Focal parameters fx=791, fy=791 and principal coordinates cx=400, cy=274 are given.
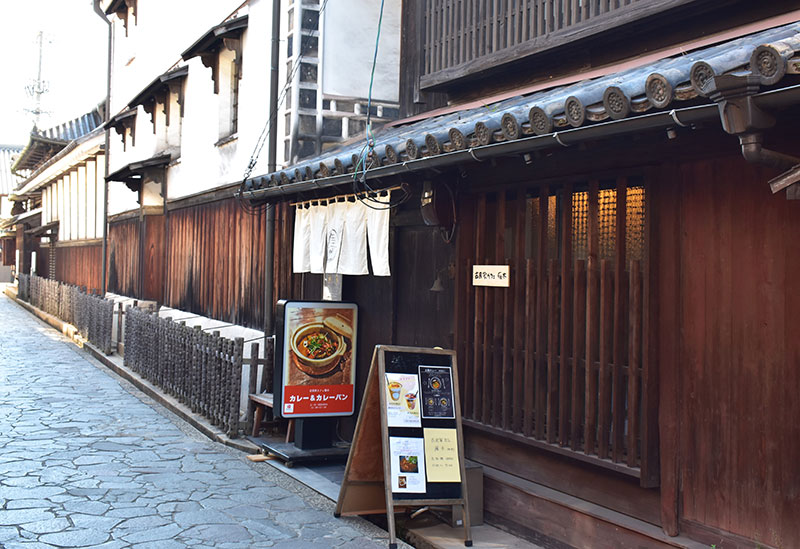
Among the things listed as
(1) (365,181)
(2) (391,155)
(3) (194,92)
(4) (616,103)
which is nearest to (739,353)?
(4) (616,103)

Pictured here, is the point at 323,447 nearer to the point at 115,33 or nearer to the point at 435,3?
the point at 435,3

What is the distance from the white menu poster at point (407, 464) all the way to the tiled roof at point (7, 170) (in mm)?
67748

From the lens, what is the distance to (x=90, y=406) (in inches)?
567

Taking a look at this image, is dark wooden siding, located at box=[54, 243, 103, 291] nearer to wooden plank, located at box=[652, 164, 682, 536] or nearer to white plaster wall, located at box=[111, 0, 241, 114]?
white plaster wall, located at box=[111, 0, 241, 114]

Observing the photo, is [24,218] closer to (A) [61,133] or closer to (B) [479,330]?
(A) [61,133]

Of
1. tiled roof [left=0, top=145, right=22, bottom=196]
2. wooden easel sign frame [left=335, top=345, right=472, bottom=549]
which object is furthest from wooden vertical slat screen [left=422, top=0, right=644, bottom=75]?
tiled roof [left=0, top=145, right=22, bottom=196]

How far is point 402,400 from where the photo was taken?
25.1ft

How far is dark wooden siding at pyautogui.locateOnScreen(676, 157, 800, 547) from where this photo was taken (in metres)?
5.32

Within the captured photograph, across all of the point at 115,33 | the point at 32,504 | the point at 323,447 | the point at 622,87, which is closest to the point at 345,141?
the point at 323,447

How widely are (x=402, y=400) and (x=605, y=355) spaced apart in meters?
2.05

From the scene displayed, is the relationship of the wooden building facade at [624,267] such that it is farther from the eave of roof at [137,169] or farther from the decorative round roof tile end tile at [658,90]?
the eave of roof at [137,169]

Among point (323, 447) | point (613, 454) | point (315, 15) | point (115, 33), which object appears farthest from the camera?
point (115, 33)

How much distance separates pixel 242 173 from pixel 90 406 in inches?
200

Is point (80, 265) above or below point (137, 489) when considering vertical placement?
Result: above
